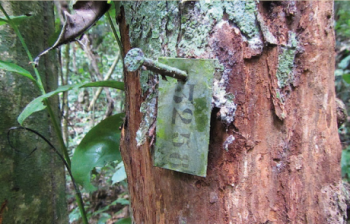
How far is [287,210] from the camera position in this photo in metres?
0.41

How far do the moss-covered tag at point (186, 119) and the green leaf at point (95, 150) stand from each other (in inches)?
13.7

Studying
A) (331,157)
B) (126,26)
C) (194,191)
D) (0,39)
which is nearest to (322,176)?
(331,157)

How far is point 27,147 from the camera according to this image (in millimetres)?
1034

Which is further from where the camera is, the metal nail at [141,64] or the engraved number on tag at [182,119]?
the engraved number on tag at [182,119]

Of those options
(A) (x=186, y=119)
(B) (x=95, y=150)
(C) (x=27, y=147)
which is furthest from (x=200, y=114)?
(C) (x=27, y=147)

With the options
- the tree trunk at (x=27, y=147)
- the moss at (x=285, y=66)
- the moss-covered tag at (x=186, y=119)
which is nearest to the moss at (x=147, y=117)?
the moss-covered tag at (x=186, y=119)

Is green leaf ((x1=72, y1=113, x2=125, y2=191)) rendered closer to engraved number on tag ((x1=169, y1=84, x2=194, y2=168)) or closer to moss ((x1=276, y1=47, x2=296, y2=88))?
engraved number on tag ((x1=169, y1=84, x2=194, y2=168))

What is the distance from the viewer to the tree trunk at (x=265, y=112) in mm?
404

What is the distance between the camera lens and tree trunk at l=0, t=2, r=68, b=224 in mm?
966

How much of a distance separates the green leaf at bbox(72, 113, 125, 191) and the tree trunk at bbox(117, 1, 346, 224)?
382 mm

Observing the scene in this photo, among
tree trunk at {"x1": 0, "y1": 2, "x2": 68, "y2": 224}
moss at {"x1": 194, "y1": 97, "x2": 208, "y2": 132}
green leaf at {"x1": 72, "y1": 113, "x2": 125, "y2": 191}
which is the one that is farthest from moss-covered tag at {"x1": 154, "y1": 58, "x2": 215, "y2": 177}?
tree trunk at {"x1": 0, "y1": 2, "x2": 68, "y2": 224}

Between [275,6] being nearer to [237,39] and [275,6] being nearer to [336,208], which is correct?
[237,39]

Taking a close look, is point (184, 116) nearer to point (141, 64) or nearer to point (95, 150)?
point (141, 64)

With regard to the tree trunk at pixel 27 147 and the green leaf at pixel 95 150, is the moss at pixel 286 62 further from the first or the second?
the tree trunk at pixel 27 147
